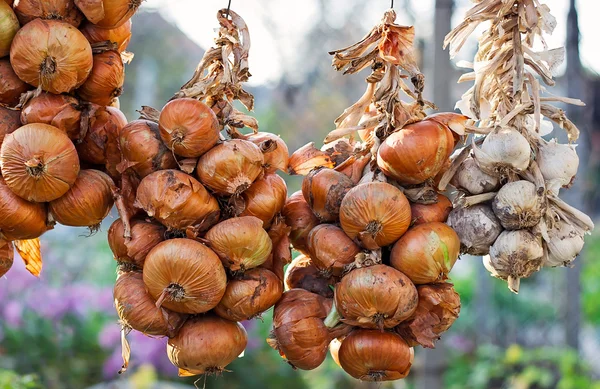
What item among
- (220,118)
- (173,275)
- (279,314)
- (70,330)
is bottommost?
(70,330)

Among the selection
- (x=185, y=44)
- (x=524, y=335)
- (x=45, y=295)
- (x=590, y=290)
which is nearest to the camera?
(x=45, y=295)

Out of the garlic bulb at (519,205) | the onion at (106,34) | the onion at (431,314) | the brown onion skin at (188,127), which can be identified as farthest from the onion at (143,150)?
the garlic bulb at (519,205)

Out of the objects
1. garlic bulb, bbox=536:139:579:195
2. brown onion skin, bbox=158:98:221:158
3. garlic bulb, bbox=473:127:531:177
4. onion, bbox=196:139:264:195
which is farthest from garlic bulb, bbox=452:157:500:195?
brown onion skin, bbox=158:98:221:158

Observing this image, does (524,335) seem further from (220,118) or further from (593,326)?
(220,118)

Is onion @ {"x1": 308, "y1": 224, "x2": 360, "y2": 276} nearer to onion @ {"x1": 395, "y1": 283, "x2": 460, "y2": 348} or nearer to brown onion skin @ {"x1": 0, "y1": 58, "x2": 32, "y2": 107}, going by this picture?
onion @ {"x1": 395, "y1": 283, "x2": 460, "y2": 348}

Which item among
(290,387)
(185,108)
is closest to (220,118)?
(185,108)

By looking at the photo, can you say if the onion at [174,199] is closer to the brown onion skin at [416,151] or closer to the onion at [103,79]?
the onion at [103,79]

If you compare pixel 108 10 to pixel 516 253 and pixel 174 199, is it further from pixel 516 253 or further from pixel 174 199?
pixel 516 253
